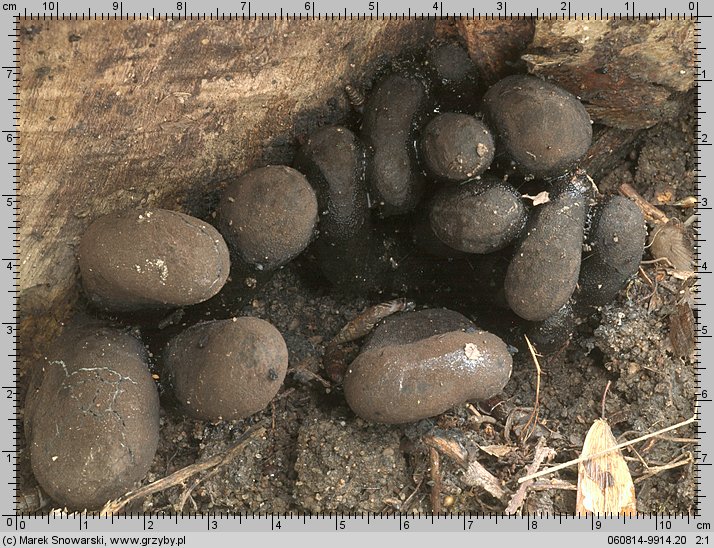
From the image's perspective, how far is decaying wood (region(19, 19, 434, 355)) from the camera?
2496 millimetres

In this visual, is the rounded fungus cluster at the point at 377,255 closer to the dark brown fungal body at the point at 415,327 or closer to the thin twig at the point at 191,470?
the dark brown fungal body at the point at 415,327

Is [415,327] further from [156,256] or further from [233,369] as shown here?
[156,256]

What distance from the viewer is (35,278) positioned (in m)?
2.86

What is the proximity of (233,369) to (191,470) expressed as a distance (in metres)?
0.53

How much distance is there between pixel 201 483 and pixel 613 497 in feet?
4.18

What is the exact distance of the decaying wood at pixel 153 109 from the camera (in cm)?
250

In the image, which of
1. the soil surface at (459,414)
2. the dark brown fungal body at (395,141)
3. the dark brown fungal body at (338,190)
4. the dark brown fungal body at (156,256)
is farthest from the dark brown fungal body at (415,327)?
the dark brown fungal body at (156,256)

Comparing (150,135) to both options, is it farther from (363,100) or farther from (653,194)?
(653,194)

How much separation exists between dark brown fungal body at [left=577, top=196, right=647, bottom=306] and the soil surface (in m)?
0.17

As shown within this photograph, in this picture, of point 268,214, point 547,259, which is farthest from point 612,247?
point 268,214

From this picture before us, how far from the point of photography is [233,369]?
254 cm

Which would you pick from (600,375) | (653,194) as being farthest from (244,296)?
(653,194)

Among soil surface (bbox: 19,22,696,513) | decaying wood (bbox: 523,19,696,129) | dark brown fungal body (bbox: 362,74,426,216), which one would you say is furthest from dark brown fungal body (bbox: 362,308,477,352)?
decaying wood (bbox: 523,19,696,129)

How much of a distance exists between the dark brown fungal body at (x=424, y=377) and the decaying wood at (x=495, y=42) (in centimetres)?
85
